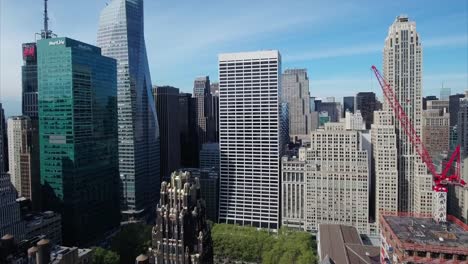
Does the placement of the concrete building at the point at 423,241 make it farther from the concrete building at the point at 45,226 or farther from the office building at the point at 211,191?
the concrete building at the point at 45,226

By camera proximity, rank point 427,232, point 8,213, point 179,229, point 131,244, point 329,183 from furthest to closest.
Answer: point 329,183 < point 8,213 < point 131,244 < point 427,232 < point 179,229

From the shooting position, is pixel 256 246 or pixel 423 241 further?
pixel 256 246

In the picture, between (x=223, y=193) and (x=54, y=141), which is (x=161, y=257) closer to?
(x=54, y=141)

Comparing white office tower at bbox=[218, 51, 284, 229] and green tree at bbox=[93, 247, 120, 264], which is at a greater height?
white office tower at bbox=[218, 51, 284, 229]

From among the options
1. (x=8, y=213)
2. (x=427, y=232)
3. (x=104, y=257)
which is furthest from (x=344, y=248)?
(x=8, y=213)

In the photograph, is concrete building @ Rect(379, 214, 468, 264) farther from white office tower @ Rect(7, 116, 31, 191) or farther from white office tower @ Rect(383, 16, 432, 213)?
white office tower @ Rect(7, 116, 31, 191)

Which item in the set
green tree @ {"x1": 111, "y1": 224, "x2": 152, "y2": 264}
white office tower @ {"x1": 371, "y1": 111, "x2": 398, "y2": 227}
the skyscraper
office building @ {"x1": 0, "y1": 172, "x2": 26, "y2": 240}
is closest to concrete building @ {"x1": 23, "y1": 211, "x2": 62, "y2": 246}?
office building @ {"x1": 0, "y1": 172, "x2": 26, "y2": 240}

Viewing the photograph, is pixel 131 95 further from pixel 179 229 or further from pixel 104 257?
pixel 179 229
